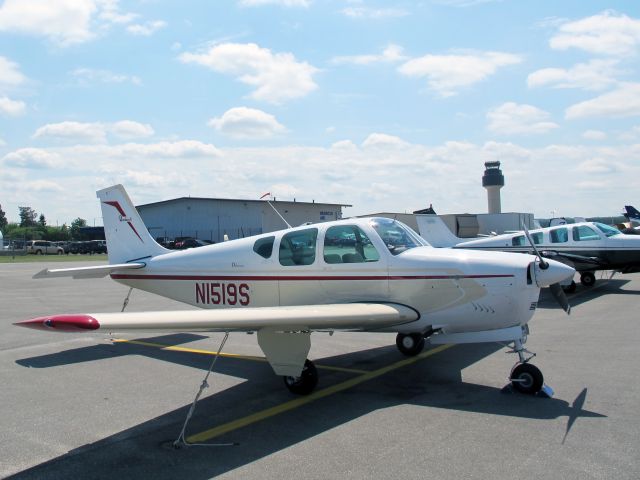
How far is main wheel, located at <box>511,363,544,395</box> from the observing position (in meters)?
5.77

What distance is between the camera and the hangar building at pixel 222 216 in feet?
176

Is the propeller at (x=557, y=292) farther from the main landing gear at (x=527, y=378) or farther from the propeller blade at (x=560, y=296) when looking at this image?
the main landing gear at (x=527, y=378)

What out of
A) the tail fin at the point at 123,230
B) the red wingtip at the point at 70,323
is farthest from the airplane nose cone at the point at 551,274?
the tail fin at the point at 123,230

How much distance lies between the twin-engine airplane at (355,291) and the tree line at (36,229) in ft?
299

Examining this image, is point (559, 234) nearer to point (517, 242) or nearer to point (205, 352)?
point (517, 242)

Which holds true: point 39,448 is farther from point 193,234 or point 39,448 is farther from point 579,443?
point 193,234

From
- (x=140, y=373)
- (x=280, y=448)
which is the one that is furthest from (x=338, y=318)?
(x=140, y=373)

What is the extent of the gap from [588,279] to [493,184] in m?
66.8

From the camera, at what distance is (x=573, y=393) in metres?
5.84

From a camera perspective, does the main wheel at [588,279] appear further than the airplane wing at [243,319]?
Yes

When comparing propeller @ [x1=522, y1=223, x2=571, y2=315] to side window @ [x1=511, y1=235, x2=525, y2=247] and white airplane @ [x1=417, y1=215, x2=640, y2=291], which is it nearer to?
white airplane @ [x1=417, y1=215, x2=640, y2=291]

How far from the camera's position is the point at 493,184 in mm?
80875

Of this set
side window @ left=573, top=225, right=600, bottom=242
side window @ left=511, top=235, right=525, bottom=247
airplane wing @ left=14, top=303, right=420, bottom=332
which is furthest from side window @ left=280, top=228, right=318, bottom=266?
side window @ left=573, top=225, right=600, bottom=242

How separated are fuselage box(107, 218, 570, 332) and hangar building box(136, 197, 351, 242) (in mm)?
43121
